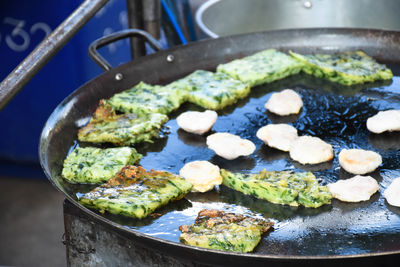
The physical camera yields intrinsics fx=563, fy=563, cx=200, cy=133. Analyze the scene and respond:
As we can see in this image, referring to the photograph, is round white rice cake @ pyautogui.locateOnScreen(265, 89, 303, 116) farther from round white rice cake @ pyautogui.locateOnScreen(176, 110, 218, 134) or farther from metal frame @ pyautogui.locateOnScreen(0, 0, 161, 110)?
metal frame @ pyautogui.locateOnScreen(0, 0, 161, 110)

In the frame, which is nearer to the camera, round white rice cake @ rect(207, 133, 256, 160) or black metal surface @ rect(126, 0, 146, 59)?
round white rice cake @ rect(207, 133, 256, 160)

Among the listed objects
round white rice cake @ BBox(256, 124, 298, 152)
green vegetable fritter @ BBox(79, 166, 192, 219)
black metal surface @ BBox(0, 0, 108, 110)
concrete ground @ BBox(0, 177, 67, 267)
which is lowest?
concrete ground @ BBox(0, 177, 67, 267)

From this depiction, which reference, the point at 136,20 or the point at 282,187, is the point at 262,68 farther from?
the point at 282,187

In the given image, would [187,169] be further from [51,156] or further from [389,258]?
[389,258]

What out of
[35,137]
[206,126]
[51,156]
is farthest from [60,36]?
[35,137]

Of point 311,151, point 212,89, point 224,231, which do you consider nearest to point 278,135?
point 311,151

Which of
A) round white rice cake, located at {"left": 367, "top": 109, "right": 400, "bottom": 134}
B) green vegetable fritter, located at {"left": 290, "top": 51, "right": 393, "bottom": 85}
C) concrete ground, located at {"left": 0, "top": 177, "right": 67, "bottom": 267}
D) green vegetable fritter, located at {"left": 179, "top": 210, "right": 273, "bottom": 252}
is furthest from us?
concrete ground, located at {"left": 0, "top": 177, "right": 67, "bottom": 267}

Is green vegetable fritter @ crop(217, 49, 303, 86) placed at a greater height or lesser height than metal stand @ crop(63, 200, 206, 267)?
greater

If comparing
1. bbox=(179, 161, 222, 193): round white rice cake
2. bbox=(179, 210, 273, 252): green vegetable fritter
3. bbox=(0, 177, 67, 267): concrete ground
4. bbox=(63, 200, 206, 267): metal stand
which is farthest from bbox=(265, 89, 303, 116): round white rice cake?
bbox=(0, 177, 67, 267): concrete ground
